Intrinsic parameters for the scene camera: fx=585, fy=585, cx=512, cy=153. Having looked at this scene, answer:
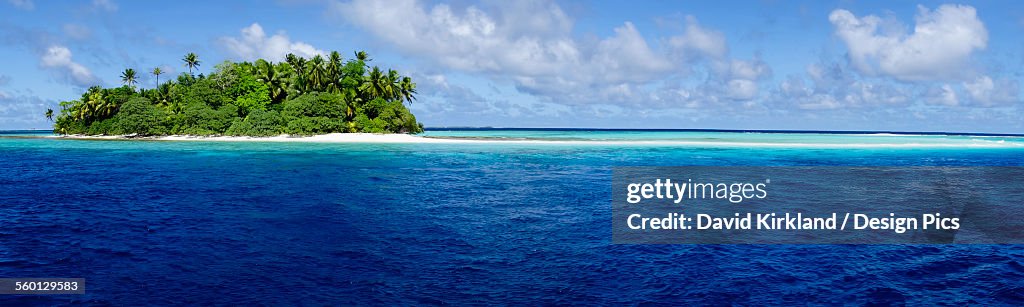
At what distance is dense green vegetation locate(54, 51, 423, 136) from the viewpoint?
82375mm

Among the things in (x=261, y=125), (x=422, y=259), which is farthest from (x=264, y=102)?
(x=422, y=259)

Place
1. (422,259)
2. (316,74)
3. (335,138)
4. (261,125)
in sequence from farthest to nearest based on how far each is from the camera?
(316,74), (261,125), (335,138), (422,259)

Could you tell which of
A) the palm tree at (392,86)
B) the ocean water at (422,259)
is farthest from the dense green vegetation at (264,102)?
the ocean water at (422,259)

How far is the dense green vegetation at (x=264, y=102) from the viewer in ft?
270

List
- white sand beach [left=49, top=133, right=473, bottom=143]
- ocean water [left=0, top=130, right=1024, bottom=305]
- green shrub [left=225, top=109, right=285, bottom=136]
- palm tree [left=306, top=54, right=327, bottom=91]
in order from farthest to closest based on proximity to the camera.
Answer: palm tree [left=306, top=54, right=327, bottom=91] → green shrub [left=225, top=109, right=285, bottom=136] → white sand beach [left=49, top=133, right=473, bottom=143] → ocean water [left=0, top=130, right=1024, bottom=305]

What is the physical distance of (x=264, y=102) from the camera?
278 feet

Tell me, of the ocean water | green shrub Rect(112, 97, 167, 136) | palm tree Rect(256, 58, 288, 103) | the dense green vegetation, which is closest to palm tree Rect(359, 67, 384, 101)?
the dense green vegetation

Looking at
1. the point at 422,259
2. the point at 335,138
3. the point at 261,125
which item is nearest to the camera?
the point at 422,259

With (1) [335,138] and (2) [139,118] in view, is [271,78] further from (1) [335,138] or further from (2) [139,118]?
(2) [139,118]

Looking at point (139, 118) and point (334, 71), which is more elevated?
point (334, 71)

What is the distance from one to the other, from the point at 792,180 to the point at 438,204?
19948 millimetres

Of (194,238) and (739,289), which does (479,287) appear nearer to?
(739,289)

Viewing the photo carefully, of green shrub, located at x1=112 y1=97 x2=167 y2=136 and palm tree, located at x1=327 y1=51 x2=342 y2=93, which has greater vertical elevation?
palm tree, located at x1=327 y1=51 x2=342 y2=93

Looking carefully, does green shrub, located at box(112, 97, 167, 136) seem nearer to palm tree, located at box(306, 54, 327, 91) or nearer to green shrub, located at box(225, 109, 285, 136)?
green shrub, located at box(225, 109, 285, 136)
